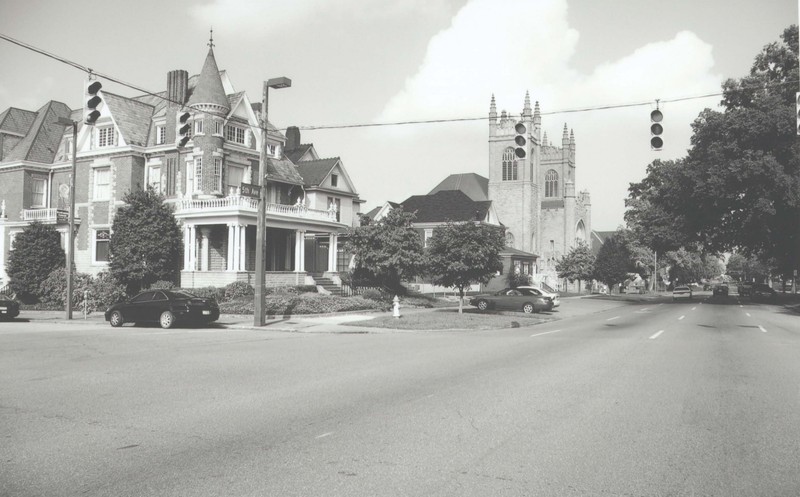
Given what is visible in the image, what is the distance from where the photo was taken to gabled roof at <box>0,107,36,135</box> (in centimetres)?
4359

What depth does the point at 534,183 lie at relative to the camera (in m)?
84.6

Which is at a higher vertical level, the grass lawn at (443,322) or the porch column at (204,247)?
the porch column at (204,247)

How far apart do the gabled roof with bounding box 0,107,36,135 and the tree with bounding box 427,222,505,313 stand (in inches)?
1310

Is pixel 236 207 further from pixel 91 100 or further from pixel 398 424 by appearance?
pixel 398 424

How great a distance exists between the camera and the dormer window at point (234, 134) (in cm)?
3691

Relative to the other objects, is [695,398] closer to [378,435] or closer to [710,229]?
[378,435]

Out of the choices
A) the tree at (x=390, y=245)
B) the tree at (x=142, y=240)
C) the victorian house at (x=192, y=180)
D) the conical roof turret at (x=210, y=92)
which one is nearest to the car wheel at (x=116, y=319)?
the victorian house at (x=192, y=180)

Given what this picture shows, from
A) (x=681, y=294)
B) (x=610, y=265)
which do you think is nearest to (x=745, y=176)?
(x=681, y=294)

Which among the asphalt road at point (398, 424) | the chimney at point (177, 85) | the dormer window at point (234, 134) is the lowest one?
the asphalt road at point (398, 424)

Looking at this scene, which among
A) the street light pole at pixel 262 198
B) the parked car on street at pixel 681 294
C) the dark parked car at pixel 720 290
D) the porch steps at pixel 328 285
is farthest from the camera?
the dark parked car at pixel 720 290

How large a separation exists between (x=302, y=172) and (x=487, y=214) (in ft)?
72.9

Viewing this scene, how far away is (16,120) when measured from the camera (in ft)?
145

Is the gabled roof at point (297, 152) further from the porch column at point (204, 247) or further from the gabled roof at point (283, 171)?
the porch column at point (204, 247)

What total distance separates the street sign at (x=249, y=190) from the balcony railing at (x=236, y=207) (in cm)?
1054
